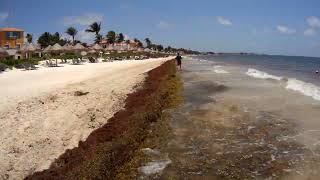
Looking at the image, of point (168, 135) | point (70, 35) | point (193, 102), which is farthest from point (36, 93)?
point (70, 35)

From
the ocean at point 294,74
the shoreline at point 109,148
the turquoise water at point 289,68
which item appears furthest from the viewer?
the turquoise water at point 289,68

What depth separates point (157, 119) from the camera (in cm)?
1322

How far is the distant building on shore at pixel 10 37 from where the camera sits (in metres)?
65.2

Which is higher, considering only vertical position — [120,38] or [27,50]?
[120,38]

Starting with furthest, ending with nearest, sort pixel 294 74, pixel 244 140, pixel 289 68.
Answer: pixel 289 68 → pixel 294 74 → pixel 244 140

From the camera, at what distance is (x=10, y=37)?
65.8 metres

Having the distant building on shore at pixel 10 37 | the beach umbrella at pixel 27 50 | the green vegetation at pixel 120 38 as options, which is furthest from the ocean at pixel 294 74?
the green vegetation at pixel 120 38

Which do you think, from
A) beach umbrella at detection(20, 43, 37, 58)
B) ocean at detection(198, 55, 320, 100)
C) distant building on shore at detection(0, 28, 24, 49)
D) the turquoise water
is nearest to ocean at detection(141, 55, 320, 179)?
ocean at detection(198, 55, 320, 100)

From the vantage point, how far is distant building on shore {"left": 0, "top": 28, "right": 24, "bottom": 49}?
6525 centimetres

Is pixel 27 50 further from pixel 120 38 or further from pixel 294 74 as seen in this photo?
pixel 120 38

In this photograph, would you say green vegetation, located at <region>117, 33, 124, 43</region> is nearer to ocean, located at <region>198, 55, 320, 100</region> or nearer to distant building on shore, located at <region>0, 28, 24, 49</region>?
ocean, located at <region>198, 55, 320, 100</region>

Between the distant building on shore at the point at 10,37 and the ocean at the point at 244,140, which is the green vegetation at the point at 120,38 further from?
the ocean at the point at 244,140

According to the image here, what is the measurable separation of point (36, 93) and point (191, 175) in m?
11.6

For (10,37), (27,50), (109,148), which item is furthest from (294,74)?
(10,37)
